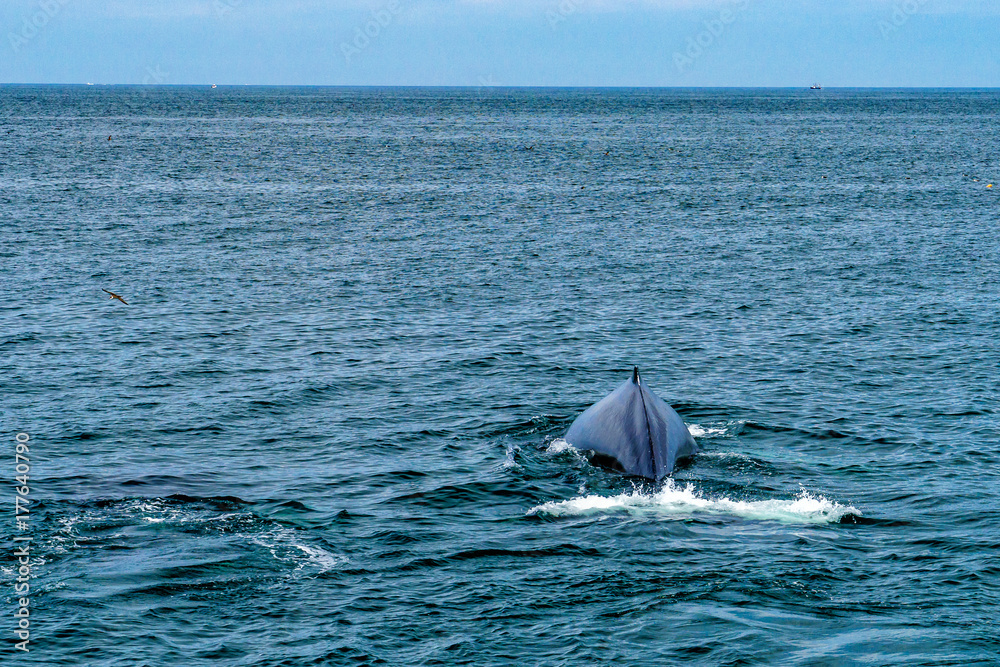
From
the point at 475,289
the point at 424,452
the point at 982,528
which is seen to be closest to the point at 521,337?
the point at 475,289

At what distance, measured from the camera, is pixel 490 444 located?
1378 inches

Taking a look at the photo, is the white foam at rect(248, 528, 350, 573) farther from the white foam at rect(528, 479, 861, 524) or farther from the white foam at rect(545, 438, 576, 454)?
the white foam at rect(545, 438, 576, 454)

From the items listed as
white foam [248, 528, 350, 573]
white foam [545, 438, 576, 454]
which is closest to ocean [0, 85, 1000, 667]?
white foam [248, 528, 350, 573]

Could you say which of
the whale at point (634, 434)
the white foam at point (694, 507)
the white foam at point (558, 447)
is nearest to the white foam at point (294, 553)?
the white foam at point (694, 507)

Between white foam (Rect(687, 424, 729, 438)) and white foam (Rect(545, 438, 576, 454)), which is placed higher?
white foam (Rect(687, 424, 729, 438))

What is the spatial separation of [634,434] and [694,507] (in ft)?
12.2

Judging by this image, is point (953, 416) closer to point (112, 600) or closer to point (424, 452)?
point (424, 452)

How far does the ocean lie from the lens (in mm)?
22922

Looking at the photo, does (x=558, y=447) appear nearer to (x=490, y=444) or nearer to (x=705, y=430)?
(x=490, y=444)

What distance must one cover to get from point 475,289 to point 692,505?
104 ft

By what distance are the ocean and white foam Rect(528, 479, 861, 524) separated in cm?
9

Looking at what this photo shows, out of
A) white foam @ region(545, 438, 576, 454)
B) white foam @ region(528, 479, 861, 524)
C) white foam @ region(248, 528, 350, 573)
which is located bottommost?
white foam @ region(248, 528, 350, 573)

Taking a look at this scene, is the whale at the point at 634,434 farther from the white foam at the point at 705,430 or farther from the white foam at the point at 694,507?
the white foam at the point at 694,507

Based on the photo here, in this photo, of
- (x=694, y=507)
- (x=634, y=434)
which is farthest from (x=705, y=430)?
(x=694, y=507)
